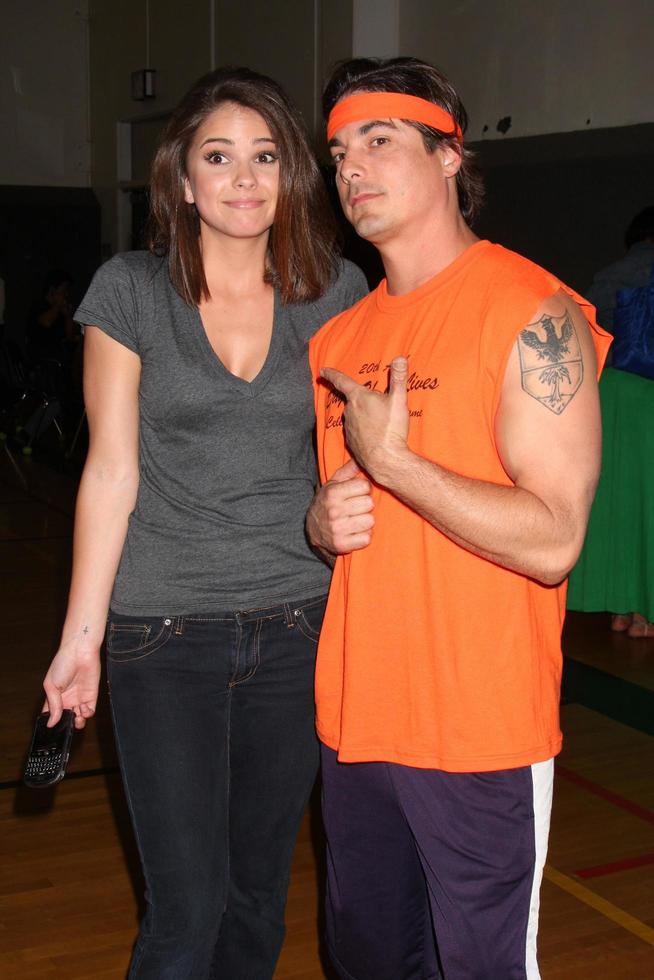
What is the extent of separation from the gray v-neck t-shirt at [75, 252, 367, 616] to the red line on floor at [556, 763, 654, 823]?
1.92 metres

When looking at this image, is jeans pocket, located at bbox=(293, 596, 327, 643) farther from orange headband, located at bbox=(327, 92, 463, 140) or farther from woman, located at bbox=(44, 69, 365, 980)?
orange headband, located at bbox=(327, 92, 463, 140)

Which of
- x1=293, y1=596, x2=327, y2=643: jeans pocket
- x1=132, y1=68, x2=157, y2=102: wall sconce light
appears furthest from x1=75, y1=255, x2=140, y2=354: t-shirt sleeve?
x1=132, y1=68, x2=157, y2=102: wall sconce light

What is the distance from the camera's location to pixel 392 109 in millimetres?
1854

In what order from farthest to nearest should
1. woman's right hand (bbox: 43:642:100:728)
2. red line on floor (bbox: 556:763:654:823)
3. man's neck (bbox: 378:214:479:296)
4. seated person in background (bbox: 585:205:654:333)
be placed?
seated person in background (bbox: 585:205:654:333)
red line on floor (bbox: 556:763:654:823)
woman's right hand (bbox: 43:642:100:728)
man's neck (bbox: 378:214:479:296)

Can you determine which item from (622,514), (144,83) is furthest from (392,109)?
(144,83)

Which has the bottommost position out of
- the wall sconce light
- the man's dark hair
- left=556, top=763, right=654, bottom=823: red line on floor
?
left=556, top=763, right=654, bottom=823: red line on floor

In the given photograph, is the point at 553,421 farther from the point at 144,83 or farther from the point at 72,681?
the point at 144,83

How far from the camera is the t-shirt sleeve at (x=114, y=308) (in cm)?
192

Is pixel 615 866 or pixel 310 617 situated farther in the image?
pixel 615 866

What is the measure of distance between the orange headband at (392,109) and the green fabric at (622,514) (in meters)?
3.36

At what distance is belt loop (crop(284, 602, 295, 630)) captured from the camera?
1970 millimetres

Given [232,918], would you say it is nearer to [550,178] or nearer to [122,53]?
[550,178]

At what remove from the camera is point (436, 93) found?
6.20ft

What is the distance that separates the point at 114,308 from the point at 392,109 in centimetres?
55
